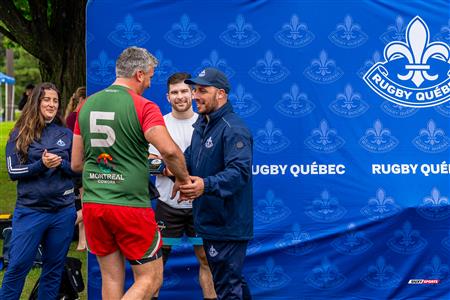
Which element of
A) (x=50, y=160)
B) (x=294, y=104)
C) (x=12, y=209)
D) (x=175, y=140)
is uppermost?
(x=294, y=104)

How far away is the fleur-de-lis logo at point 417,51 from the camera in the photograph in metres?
6.21

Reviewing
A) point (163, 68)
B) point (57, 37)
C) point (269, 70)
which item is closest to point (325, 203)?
point (269, 70)

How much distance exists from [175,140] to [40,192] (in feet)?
3.74

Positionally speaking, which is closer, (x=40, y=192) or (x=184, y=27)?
(x=40, y=192)

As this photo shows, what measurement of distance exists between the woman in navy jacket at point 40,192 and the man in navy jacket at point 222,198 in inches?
41.4

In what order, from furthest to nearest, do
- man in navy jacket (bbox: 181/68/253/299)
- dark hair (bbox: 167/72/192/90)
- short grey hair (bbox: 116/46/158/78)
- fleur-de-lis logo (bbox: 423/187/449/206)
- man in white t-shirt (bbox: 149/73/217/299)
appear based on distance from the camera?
fleur-de-lis logo (bbox: 423/187/449/206) < man in white t-shirt (bbox: 149/73/217/299) < dark hair (bbox: 167/72/192/90) < man in navy jacket (bbox: 181/68/253/299) < short grey hair (bbox: 116/46/158/78)

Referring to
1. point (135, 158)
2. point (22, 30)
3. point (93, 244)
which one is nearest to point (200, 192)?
point (135, 158)

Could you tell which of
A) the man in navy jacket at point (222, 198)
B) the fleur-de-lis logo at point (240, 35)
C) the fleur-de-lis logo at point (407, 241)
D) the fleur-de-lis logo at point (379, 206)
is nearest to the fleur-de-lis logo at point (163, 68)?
the fleur-de-lis logo at point (240, 35)

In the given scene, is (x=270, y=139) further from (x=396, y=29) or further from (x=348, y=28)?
(x=396, y=29)

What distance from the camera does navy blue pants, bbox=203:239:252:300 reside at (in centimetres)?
507

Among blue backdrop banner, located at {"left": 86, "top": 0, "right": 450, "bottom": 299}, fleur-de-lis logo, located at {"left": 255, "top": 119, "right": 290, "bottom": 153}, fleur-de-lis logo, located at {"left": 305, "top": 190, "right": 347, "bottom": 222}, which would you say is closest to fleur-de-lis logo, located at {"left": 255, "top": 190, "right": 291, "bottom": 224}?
blue backdrop banner, located at {"left": 86, "top": 0, "right": 450, "bottom": 299}

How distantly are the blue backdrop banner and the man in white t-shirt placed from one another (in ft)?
0.96

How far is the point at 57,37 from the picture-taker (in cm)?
1141

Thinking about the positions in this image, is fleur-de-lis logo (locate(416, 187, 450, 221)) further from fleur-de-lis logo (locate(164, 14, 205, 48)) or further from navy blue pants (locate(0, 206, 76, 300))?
navy blue pants (locate(0, 206, 76, 300))
